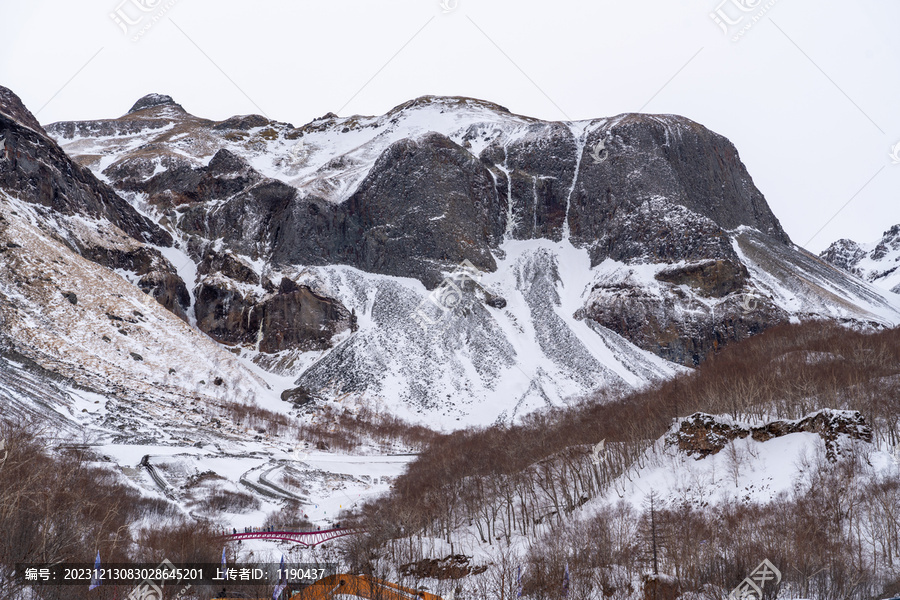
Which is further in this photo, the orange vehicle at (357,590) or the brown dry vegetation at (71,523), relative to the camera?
the orange vehicle at (357,590)

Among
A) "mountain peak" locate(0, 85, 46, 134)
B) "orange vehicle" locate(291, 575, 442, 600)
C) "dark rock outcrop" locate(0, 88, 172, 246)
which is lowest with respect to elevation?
"orange vehicle" locate(291, 575, 442, 600)

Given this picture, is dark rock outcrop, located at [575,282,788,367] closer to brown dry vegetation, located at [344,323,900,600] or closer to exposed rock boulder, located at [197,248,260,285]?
brown dry vegetation, located at [344,323,900,600]

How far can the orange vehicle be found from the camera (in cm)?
2827

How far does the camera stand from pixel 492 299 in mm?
133500

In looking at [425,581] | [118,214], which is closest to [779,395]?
[425,581]

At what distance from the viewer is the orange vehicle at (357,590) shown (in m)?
28.3

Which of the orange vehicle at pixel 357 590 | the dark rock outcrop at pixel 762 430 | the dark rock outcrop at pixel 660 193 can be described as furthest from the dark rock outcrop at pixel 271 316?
the orange vehicle at pixel 357 590

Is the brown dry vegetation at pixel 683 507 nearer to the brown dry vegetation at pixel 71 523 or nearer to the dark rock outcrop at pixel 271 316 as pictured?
the brown dry vegetation at pixel 71 523

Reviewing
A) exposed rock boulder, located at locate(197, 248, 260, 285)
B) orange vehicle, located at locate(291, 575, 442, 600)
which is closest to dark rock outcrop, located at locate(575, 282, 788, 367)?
exposed rock boulder, located at locate(197, 248, 260, 285)

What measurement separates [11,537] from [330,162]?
171 meters

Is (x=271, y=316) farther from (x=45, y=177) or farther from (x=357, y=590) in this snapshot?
(x=357, y=590)

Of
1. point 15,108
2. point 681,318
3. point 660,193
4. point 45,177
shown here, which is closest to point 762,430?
point 681,318

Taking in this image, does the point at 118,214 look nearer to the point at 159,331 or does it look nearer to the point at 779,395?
the point at 159,331

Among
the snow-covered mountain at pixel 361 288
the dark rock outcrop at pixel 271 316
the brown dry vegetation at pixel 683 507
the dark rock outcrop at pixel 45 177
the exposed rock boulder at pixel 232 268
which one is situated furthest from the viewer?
the exposed rock boulder at pixel 232 268
